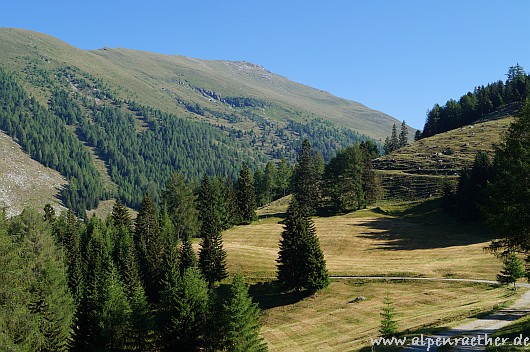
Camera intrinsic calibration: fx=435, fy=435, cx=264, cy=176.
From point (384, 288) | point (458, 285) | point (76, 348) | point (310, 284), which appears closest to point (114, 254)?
point (76, 348)

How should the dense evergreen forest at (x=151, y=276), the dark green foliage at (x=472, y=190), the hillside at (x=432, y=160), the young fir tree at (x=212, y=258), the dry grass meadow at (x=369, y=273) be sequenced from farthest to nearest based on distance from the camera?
the hillside at (x=432, y=160), the dark green foliage at (x=472, y=190), the young fir tree at (x=212, y=258), the dry grass meadow at (x=369, y=273), the dense evergreen forest at (x=151, y=276)

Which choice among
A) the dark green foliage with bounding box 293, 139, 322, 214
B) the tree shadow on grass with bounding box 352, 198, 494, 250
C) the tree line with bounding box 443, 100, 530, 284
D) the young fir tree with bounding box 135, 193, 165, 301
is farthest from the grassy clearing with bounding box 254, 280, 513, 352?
the dark green foliage with bounding box 293, 139, 322, 214

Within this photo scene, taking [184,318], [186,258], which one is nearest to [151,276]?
[186,258]

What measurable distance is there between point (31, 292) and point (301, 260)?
35541 millimetres

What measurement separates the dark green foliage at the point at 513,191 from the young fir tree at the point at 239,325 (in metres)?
22.6

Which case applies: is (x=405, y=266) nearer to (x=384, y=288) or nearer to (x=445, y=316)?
(x=384, y=288)

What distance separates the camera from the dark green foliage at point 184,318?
45.9 m

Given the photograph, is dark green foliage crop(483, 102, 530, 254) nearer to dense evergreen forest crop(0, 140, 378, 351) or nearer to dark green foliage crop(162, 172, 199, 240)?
dense evergreen forest crop(0, 140, 378, 351)

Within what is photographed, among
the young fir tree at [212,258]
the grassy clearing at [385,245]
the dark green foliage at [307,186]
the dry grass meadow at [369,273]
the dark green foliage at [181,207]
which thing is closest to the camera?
the dry grass meadow at [369,273]

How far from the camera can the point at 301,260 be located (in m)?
65.0

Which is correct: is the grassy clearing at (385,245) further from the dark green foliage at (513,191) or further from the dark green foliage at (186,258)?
the dark green foliage at (513,191)

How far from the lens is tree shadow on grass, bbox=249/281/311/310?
6275 centimetres

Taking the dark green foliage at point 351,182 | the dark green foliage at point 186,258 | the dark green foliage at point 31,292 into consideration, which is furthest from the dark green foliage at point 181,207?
the dark green foliage at point 351,182

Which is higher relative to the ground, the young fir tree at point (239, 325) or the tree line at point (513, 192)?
the tree line at point (513, 192)
